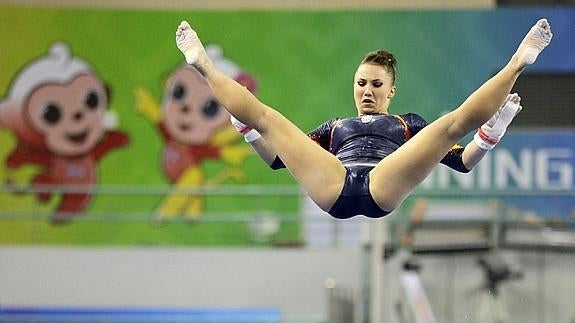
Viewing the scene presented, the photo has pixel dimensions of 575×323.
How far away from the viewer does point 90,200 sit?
463 inches

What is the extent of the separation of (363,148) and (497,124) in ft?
1.69

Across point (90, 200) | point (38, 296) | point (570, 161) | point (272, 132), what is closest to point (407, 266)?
point (38, 296)

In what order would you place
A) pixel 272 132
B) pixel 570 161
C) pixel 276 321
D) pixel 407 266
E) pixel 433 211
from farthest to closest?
pixel 570 161 < pixel 433 211 < pixel 276 321 < pixel 407 266 < pixel 272 132

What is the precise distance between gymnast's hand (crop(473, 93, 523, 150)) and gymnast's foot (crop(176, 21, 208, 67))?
1076 millimetres

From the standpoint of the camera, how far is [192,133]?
11828mm

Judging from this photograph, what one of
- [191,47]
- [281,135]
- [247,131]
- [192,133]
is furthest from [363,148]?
[192,133]

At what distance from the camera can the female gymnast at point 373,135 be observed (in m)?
3.60

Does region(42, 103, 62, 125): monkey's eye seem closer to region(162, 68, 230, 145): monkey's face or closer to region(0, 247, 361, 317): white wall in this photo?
region(162, 68, 230, 145): monkey's face

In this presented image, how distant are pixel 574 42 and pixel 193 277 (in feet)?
18.2

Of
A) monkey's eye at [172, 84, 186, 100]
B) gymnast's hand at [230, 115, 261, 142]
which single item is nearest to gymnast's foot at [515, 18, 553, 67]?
gymnast's hand at [230, 115, 261, 142]

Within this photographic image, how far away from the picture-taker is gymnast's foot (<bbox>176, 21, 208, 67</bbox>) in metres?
3.79

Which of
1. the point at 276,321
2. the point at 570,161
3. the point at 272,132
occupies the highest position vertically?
the point at 570,161

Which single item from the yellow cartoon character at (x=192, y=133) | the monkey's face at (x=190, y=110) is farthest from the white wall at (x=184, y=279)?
the monkey's face at (x=190, y=110)

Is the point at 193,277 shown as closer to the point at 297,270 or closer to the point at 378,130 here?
the point at 297,270
